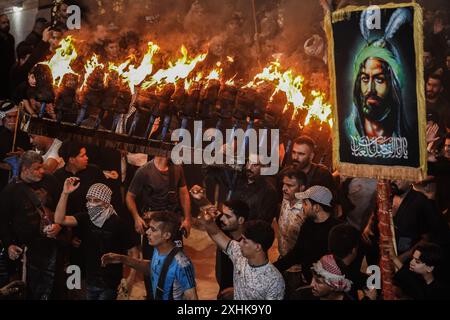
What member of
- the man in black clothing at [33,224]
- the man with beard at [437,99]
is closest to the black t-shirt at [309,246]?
the man with beard at [437,99]

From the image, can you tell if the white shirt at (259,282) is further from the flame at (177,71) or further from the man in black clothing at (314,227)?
the flame at (177,71)

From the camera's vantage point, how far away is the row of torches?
547 cm

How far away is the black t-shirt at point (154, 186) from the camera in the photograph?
5738 mm

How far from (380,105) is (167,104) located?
6.10 feet

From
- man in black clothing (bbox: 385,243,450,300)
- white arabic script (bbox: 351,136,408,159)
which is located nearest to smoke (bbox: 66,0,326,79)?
white arabic script (bbox: 351,136,408,159)

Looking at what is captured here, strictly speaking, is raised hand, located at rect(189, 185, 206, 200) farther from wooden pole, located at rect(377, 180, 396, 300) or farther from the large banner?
wooden pole, located at rect(377, 180, 396, 300)

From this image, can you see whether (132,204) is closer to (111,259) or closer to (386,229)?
(111,259)

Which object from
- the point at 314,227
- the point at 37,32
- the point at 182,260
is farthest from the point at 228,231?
the point at 37,32

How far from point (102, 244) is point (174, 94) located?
1.56 meters

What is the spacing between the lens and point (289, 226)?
5.45 meters

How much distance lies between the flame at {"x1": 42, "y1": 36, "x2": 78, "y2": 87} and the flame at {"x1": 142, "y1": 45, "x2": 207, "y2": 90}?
0.80 metres
